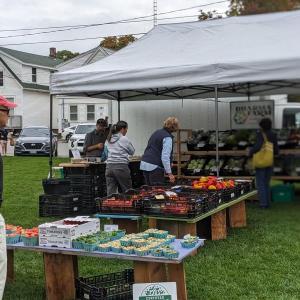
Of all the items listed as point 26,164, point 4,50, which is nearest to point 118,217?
point 26,164

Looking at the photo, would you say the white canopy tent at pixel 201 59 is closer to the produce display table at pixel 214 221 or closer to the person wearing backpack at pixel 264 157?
the person wearing backpack at pixel 264 157

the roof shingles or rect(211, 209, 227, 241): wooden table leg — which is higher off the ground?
the roof shingles

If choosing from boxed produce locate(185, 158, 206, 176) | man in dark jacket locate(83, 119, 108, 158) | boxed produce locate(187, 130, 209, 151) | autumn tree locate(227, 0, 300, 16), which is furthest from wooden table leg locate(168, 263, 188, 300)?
autumn tree locate(227, 0, 300, 16)

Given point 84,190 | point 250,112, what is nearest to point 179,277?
point 84,190

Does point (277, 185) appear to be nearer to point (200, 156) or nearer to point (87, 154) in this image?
point (200, 156)

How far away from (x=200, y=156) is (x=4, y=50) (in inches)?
1183

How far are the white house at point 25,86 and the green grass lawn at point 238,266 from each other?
1115 inches

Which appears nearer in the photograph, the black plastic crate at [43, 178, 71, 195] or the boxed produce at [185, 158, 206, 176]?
the black plastic crate at [43, 178, 71, 195]

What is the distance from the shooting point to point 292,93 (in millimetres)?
12656

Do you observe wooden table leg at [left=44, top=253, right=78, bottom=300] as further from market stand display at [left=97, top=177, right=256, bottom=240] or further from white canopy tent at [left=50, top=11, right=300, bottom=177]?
white canopy tent at [left=50, top=11, right=300, bottom=177]

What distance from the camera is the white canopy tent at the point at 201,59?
804 cm

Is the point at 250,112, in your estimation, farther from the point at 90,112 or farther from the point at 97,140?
the point at 90,112

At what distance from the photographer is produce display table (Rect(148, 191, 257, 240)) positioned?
6.57 m

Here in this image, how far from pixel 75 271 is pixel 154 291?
4.45ft
